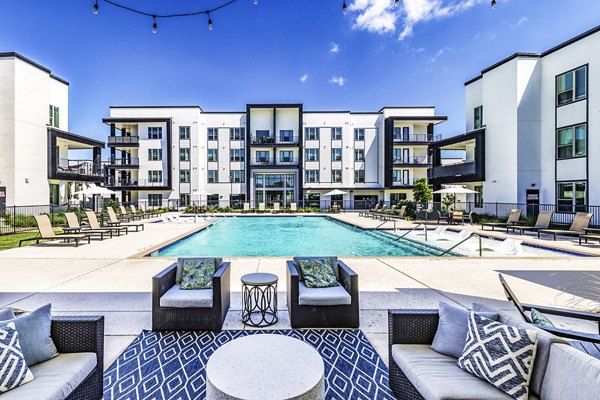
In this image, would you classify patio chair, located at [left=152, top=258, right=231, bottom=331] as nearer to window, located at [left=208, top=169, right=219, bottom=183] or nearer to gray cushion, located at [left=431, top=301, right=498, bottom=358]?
gray cushion, located at [left=431, top=301, right=498, bottom=358]

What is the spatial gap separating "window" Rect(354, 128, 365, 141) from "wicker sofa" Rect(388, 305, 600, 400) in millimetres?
33509

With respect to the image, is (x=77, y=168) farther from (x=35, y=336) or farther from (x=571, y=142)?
(x=571, y=142)

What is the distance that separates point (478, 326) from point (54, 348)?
11.3 ft

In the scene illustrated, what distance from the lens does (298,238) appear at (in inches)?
573

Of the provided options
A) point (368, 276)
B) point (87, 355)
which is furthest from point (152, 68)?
point (87, 355)

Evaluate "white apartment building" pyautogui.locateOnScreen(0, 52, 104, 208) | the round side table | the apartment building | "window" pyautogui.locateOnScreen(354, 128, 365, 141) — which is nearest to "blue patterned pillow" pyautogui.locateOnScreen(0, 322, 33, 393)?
the round side table

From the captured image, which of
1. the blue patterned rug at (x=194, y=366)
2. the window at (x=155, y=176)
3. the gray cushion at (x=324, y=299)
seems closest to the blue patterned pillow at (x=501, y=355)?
the blue patterned rug at (x=194, y=366)

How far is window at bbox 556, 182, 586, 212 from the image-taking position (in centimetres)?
1597

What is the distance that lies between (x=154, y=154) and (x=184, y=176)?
4044 mm

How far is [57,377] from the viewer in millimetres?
2150

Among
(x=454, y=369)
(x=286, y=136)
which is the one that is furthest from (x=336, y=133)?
(x=454, y=369)

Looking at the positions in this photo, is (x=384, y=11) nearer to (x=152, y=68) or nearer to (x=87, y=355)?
(x=87, y=355)

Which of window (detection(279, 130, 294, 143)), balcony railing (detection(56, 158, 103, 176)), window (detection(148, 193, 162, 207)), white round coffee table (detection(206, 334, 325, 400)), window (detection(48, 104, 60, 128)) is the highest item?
window (detection(279, 130, 294, 143))

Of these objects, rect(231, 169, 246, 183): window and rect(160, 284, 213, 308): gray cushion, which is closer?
rect(160, 284, 213, 308): gray cushion
